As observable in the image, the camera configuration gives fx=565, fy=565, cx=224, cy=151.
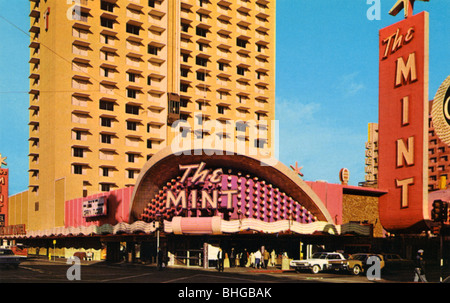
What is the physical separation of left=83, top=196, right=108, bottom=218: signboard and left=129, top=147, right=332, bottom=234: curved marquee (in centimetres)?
1225

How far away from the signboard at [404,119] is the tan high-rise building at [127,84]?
1795 inches

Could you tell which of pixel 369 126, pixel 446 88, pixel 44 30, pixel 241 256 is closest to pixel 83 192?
pixel 44 30

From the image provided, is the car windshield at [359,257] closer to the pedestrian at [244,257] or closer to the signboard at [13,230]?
the pedestrian at [244,257]

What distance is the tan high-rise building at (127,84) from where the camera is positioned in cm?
8275

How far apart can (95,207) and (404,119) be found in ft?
120

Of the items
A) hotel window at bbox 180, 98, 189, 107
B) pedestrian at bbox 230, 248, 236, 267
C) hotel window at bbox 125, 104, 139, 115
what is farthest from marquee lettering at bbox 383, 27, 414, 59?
hotel window at bbox 180, 98, 189, 107

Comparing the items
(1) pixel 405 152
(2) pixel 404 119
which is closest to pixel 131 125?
(2) pixel 404 119

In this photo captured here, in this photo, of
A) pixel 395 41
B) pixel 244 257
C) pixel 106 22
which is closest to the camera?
pixel 395 41

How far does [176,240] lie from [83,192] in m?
31.4

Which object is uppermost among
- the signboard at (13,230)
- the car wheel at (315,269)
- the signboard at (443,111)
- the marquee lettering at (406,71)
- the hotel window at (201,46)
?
the hotel window at (201,46)

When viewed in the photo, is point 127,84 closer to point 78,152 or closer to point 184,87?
point 184,87

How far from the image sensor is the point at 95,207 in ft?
216
